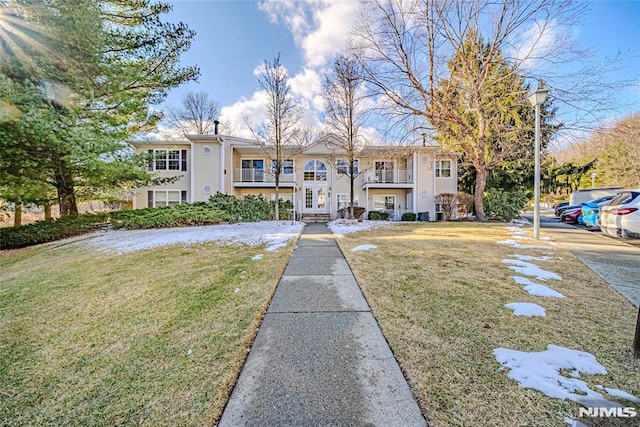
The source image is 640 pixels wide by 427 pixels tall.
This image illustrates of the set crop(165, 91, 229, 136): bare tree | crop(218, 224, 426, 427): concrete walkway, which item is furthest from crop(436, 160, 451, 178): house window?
crop(165, 91, 229, 136): bare tree

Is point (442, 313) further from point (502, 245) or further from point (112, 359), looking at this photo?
point (502, 245)

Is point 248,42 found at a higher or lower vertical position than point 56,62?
higher

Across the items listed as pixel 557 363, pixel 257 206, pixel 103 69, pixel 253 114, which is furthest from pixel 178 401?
pixel 253 114

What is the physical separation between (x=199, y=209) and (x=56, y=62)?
7.17m

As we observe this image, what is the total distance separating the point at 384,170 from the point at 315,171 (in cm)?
514

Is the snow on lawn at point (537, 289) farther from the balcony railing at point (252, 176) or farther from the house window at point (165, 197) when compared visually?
the house window at point (165, 197)

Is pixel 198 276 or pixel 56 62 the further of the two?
pixel 56 62

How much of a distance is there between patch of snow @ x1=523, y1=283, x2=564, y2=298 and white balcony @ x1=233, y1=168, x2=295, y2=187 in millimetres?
16185

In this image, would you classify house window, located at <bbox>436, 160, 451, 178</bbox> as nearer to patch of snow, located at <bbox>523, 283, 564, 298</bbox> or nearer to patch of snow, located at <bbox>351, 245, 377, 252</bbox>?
patch of snow, located at <bbox>351, 245, 377, 252</bbox>

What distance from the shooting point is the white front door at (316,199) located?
20.4m

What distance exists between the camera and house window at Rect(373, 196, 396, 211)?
67.5ft

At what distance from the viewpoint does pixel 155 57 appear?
1194 centimetres

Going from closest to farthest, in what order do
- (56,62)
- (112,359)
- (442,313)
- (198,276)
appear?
(112,359), (442,313), (198,276), (56,62)

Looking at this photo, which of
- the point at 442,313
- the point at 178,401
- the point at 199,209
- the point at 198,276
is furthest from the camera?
the point at 199,209
